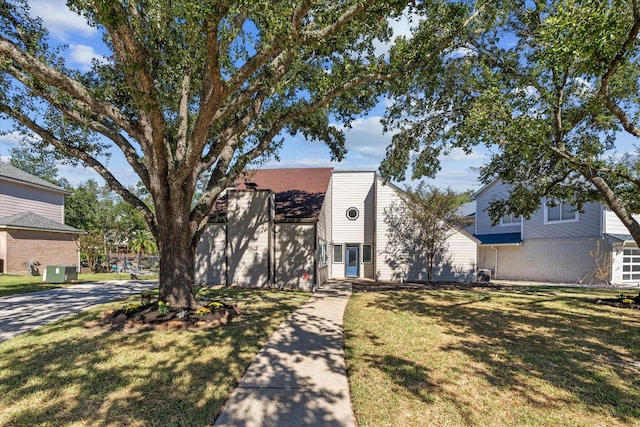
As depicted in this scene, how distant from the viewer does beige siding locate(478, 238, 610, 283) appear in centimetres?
1827

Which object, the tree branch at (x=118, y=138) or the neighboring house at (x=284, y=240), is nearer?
the tree branch at (x=118, y=138)

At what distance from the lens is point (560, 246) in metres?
19.4

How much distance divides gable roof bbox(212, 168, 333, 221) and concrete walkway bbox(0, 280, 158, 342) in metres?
5.36

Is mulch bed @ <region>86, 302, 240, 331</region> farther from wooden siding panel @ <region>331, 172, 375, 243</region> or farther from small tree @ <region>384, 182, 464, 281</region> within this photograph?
wooden siding panel @ <region>331, 172, 375, 243</region>

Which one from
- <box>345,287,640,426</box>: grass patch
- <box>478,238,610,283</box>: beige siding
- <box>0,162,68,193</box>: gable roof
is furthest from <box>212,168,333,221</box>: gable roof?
<box>478,238,610,283</box>: beige siding

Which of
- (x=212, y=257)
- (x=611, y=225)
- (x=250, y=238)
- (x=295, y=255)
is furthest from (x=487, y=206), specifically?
(x=212, y=257)

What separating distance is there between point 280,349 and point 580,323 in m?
7.77

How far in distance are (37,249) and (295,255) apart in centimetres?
1801

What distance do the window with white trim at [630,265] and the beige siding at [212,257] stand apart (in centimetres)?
2208

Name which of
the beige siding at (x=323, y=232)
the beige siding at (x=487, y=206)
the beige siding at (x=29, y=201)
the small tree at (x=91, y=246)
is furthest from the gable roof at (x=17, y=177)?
the beige siding at (x=487, y=206)

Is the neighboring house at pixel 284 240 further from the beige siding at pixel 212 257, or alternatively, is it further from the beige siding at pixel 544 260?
the beige siding at pixel 544 260

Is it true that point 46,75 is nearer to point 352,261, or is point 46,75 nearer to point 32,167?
point 352,261

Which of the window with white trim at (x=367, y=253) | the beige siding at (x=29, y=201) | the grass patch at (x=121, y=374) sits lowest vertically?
the grass patch at (x=121, y=374)

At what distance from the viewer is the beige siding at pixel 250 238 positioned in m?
13.4
